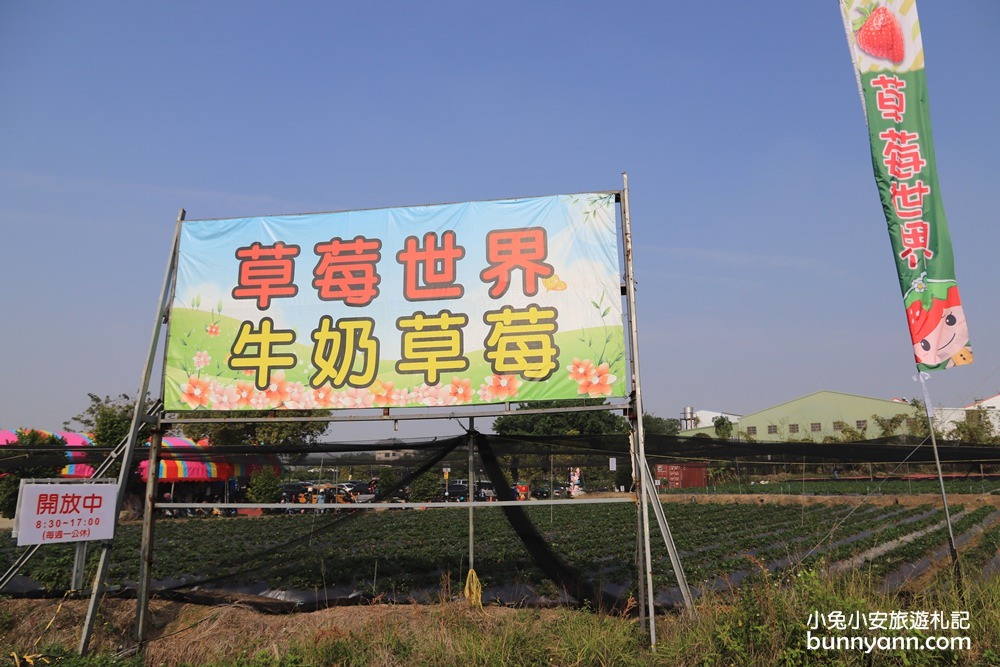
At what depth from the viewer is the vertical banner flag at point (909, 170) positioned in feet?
→ 24.8

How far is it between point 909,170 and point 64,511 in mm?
10142

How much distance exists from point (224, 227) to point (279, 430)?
25714mm

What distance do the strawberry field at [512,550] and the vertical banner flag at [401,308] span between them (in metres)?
2.01

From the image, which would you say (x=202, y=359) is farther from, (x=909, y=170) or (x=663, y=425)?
(x=663, y=425)

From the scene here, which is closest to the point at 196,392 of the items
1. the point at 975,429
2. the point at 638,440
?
the point at 638,440

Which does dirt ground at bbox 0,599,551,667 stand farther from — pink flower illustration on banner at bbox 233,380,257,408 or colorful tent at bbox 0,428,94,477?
colorful tent at bbox 0,428,94,477

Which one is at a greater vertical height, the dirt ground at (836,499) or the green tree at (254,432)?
the green tree at (254,432)

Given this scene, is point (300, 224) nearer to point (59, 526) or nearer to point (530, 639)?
point (59, 526)

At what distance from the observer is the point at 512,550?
45.5ft

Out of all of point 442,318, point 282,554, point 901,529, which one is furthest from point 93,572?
point 901,529

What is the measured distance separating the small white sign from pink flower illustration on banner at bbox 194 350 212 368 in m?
1.66

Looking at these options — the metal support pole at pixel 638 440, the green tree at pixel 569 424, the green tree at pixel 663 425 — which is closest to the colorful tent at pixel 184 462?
the metal support pole at pixel 638 440

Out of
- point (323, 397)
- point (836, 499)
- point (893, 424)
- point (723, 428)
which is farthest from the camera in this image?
point (723, 428)

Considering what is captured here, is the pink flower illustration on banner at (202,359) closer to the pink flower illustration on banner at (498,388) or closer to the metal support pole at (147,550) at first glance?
the metal support pole at (147,550)
